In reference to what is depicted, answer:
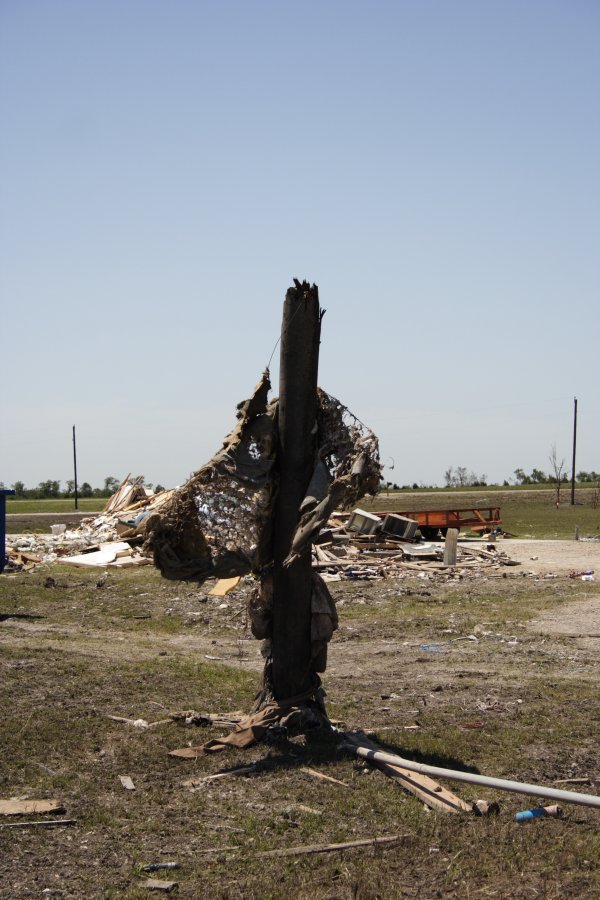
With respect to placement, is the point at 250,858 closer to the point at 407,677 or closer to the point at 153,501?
the point at 407,677

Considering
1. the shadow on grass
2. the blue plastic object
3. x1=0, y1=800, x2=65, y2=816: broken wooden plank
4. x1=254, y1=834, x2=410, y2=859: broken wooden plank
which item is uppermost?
the blue plastic object

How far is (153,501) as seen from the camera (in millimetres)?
29047

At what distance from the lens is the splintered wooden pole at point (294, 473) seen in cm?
722

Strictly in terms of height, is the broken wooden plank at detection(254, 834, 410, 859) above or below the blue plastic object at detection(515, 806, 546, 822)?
below

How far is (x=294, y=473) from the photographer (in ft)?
24.0

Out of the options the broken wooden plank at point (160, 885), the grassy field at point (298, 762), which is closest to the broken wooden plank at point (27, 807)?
the grassy field at point (298, 762)

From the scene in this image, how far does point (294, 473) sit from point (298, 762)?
7.13ft

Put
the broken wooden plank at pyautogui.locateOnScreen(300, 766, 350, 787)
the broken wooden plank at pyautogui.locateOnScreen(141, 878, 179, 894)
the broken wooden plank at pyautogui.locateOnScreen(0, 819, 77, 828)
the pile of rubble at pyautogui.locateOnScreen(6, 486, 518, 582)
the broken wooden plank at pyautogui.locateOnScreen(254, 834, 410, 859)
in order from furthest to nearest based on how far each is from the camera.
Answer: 1. the pile of rubble at pyautogui.locateOnScreen(6, 486, 518, 582)
2. the broken wooden plank at pyautogui.locateOnScreen(300, 766, 350, 787)
3. the broken wooden plank at pyautogui.locateOnScreen(0, 819, 77, 828)
4. the broken wooden plank at pyautogui.locateOnScreen(254, 834, 410, 859)
5. the broken wooden plank at pyautogui.locateOnScreen(141, 878, 179, 894)

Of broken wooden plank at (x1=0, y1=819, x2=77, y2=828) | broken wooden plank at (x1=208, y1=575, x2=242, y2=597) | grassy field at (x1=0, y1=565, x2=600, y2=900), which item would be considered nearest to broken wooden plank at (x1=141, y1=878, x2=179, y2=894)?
grassy field at (x1=0, y1=565, x2=600, y2=900)

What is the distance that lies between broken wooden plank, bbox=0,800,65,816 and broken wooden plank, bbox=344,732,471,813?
221cm

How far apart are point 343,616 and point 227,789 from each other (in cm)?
896

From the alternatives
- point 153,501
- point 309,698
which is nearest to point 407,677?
point 309,698

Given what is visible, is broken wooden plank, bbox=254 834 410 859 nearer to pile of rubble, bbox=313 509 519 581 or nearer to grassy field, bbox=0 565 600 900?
grassy field, bbox=0 565 600 900

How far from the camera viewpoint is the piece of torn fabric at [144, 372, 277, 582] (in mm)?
7035
